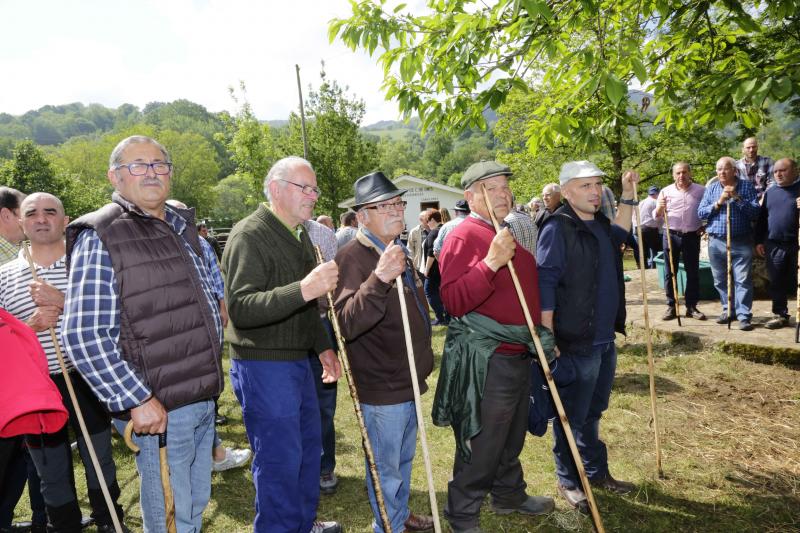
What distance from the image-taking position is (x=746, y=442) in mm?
4363

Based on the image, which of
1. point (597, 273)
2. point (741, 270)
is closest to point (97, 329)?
point (597, 273)

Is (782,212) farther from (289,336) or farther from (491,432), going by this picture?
(289,336)

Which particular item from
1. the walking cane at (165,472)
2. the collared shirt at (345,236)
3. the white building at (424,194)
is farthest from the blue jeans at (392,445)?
the white building at (424,194)

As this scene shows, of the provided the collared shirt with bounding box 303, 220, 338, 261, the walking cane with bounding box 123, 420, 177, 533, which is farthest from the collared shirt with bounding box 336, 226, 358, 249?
the walking cane with bounding box 123, 420, 177, 533

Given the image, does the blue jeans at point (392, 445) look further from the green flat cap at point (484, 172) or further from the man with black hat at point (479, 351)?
the green flat cap at point (484, 172)

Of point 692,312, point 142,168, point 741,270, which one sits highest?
point 142,168

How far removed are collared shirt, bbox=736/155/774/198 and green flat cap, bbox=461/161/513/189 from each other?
5.79 meters

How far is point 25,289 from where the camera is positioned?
10.7 ft

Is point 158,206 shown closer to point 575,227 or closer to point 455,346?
point 455,346

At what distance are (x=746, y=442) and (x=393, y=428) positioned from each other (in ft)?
11.5

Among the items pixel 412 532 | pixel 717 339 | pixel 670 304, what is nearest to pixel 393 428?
pixel 412 532

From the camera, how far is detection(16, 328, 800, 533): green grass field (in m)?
3.45

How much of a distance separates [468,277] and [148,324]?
1730mm

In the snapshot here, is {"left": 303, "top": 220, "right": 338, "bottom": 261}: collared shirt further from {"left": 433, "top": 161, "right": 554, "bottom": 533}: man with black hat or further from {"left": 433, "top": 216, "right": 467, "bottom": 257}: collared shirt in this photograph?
{"left": 433, "top": 161, "right": 554, "bottom": 533}: man with black hat
